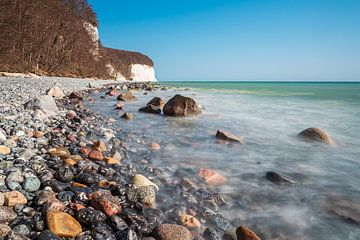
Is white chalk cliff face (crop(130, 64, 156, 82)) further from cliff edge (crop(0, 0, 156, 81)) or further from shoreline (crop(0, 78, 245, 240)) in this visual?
shoreline (crop(0, 78, 245, 240))

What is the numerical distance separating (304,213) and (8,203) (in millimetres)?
2568

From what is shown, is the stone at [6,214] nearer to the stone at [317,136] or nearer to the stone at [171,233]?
the stone at [171,233]

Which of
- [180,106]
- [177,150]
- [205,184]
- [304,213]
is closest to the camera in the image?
[304,213]

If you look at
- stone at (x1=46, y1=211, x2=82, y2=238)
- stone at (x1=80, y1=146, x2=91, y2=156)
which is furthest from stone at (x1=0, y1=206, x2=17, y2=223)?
stone at (x1=80, y1=146, x2=91, y2=156)

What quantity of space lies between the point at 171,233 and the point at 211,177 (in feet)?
4.44

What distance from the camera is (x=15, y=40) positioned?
17.0m

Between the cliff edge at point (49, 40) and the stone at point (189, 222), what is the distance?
17.3 m

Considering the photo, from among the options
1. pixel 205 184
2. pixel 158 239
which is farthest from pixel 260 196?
pixel 158 239

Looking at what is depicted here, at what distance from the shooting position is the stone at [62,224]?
1699 millimetres

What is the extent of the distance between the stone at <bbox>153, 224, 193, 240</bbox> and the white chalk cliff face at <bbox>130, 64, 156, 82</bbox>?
65.6 m

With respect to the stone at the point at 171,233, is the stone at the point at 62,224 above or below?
above

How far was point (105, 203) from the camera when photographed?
6.77 feet

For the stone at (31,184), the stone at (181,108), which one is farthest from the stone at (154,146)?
the stone at (181,108)

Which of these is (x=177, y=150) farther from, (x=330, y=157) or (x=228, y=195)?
(x=330, y=157)
